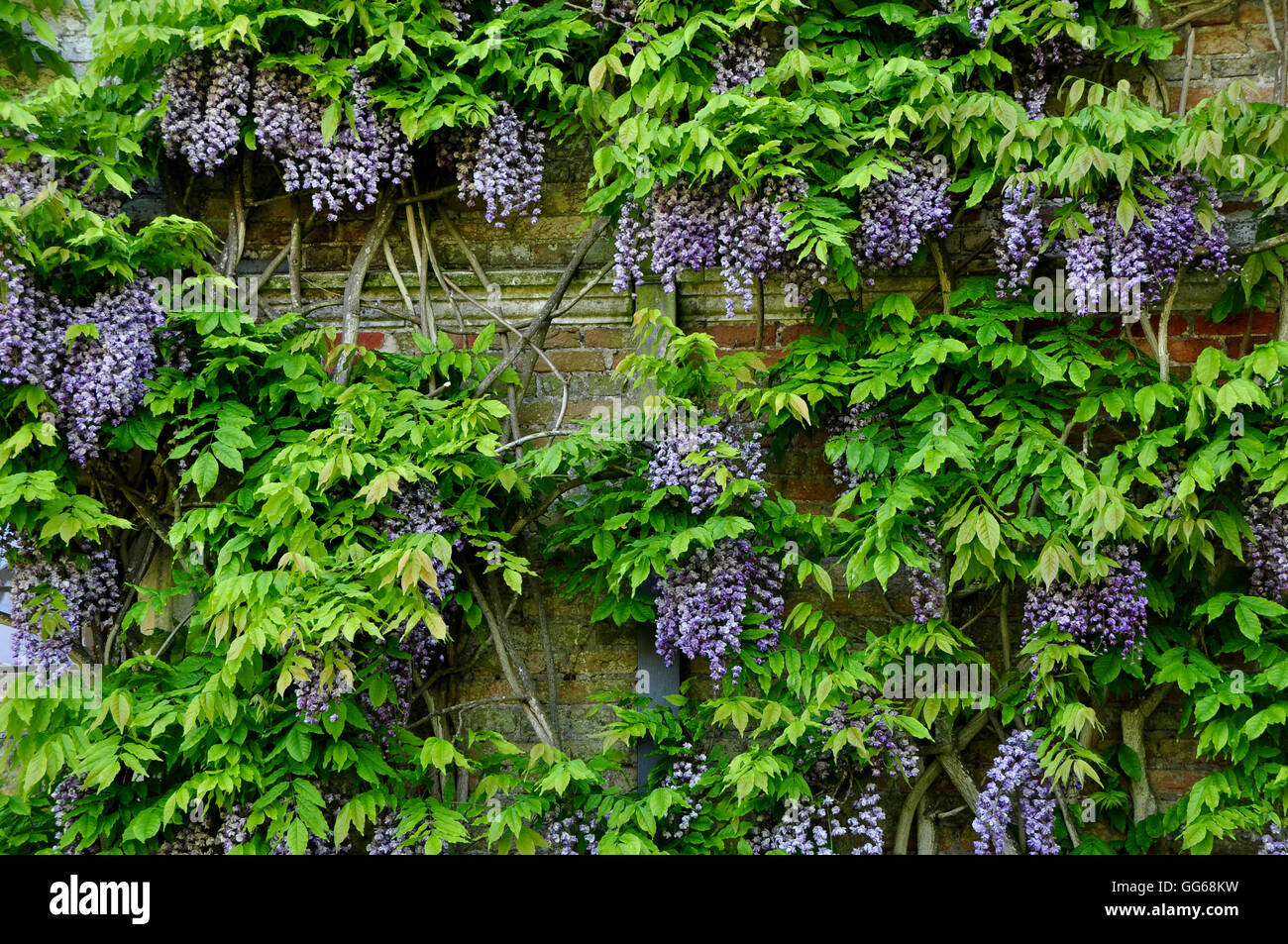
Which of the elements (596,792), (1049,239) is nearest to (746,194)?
(1049,239)

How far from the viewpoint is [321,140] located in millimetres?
3334

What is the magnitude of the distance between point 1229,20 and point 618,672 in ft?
7.86

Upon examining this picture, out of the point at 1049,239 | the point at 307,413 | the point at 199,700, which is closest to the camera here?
the point at 199,700

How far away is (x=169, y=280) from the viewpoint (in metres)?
3.28

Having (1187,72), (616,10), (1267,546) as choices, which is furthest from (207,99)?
(1267,546)

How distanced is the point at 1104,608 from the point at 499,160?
191 centimetres

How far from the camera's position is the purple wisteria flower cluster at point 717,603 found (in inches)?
119

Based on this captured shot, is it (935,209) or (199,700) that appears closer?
(199,700)

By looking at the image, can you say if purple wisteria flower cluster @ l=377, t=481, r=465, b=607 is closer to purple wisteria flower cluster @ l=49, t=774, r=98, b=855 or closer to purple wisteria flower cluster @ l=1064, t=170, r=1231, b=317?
purple wisteria flower cluster @ l=49, t=774, r=98, b=855

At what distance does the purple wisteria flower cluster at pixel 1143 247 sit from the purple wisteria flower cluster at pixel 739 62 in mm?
909

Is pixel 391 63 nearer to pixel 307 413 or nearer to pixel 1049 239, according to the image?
pixel 307 413

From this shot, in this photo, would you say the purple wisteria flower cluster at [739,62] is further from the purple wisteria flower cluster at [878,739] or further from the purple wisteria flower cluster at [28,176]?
the purple wisteria flower cluster at [28,176]

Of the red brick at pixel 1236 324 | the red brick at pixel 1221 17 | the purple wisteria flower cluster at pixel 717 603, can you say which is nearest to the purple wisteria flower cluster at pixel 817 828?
the purple wisteria flower cluster at pixel 717 603

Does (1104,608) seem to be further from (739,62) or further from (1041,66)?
(739,62)
